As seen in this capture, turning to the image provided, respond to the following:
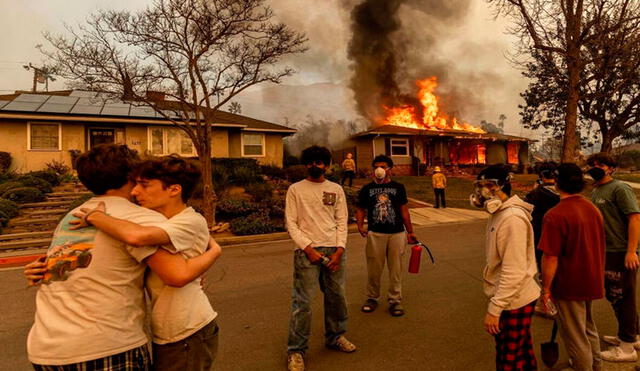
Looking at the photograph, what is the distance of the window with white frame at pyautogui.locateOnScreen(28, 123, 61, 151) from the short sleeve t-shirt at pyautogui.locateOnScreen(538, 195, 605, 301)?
20363 mm

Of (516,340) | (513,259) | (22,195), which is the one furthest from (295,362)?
(22,195)

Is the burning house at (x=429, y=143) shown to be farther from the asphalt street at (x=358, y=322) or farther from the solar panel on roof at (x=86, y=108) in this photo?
the asphalt street at (x=358, y=322)

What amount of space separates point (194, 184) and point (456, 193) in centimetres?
1918

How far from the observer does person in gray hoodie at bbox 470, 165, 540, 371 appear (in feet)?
7.48

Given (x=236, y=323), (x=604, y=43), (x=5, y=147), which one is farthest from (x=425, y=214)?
(x=5, y=147)

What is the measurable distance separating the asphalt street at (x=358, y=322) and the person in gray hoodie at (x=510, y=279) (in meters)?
0.86

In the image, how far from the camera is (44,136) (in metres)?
16.6

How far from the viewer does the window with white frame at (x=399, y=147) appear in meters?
28.0

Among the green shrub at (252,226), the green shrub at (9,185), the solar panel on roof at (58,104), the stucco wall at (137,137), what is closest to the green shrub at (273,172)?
the stucco wall at (137,137)

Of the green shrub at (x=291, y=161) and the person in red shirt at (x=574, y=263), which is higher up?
the green shrub at (x=291, y=161)

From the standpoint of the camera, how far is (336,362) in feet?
10.5

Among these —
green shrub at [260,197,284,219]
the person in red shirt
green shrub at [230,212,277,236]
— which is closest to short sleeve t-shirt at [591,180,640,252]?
the person in red shirt

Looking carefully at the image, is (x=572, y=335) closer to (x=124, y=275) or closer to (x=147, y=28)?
(x=124, y=275)

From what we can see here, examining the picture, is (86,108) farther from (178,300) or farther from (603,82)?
(603,82)
